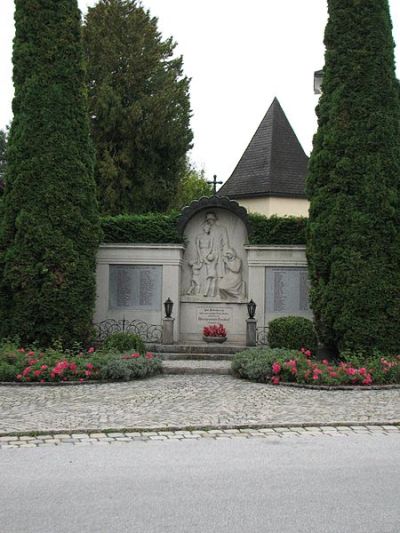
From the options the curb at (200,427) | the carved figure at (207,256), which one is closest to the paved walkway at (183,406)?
the curb at (200,427)

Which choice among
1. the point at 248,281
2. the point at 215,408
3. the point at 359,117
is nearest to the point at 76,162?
the point at 248,281

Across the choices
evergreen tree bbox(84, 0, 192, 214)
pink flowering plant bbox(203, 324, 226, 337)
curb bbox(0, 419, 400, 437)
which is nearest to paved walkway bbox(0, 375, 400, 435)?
curb bbox(0, 419, 400, 437)

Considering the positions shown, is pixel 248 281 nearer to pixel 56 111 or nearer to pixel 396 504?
pixel 56 111

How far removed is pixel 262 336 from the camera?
16.2 meters

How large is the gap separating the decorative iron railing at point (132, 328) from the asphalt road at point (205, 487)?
9279 mm

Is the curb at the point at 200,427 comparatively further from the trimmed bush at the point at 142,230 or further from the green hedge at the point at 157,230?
the trimmed bush at the point at 142,230

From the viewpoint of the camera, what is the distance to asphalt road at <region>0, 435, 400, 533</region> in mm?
4664

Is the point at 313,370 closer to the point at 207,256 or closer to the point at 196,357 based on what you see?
the point at 196,357

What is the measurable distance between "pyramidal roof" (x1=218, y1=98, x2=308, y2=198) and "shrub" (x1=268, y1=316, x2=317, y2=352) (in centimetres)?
1579

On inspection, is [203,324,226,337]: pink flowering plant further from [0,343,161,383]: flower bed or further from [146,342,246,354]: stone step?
[0,343,161,383]: flower bed

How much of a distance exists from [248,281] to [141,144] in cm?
1521

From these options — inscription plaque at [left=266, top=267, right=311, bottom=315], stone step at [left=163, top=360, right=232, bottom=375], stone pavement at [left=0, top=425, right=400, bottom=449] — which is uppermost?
inscription plaque at [left=266, top=267, right=311, bottom=315]

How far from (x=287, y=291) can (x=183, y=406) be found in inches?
305

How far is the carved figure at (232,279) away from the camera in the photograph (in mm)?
16875
